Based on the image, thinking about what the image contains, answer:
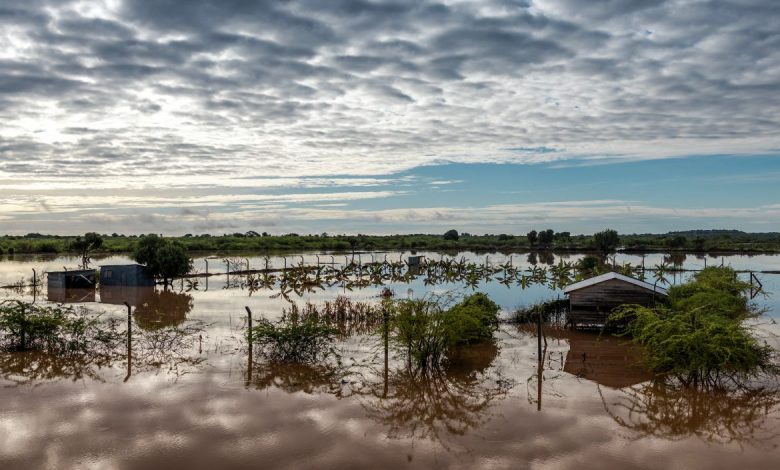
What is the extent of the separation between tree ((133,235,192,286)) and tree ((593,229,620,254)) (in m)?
49.7

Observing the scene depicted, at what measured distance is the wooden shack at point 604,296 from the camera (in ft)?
61.8

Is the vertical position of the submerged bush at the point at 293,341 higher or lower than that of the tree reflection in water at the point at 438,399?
higher

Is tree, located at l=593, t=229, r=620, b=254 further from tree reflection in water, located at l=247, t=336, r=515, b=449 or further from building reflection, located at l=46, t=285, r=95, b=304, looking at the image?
tree reflection in water, located at l=247, t=336, r=515, b=449

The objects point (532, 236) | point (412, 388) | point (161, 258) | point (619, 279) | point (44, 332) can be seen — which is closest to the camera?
point (412, 388)

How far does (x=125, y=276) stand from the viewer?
3231 cm

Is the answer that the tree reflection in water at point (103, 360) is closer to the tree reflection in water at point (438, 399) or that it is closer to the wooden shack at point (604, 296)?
the tree reflection in water at point (438, 399)

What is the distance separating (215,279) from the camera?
37.2 metres

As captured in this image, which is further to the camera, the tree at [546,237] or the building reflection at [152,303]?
the tree at [546,237]

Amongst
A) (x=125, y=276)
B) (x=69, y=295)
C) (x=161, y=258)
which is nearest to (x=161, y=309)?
(x=69, y=295)

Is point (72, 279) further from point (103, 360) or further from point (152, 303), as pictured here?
point (103, 360)

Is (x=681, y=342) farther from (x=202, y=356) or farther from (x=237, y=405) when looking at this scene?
(x=202, y=356)

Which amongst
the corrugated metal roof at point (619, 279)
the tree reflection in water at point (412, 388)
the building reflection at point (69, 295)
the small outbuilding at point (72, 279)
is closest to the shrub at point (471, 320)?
the tree reflection in water at point (412, 388)

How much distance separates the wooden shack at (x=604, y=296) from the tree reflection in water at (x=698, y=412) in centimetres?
600

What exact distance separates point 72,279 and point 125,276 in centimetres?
253
